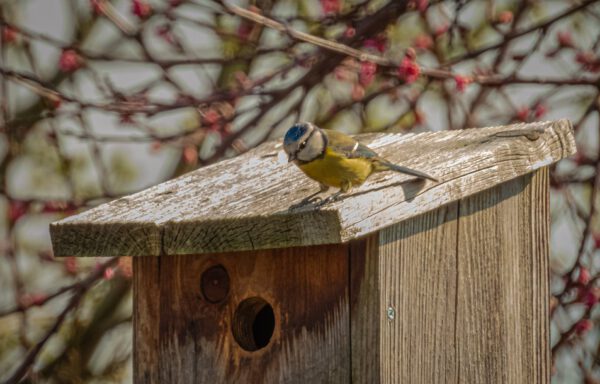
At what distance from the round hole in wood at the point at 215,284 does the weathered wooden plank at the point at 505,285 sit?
1.86 ft

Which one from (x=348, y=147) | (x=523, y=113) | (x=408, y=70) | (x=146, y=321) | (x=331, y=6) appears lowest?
(x=146, y=321)

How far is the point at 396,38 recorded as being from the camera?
4.29 m

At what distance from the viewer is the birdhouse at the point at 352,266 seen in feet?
6.74

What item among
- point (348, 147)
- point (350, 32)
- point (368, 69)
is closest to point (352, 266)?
point (348, 147)

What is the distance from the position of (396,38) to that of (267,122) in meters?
0.76

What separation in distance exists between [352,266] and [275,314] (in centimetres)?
26

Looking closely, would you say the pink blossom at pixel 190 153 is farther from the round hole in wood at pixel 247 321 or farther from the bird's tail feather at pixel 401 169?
the bird's tail feather at pixel 401 169

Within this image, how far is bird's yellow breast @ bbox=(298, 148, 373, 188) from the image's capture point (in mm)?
2184

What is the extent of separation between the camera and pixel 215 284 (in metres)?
2.38

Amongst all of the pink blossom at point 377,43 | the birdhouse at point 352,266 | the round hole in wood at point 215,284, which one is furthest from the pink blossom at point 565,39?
the round hole in wood at point 215,284

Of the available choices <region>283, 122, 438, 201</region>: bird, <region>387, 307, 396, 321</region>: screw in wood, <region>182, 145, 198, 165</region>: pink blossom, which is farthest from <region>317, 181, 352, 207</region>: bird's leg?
<region>182, 145, 198, 165</region>: pink blossom

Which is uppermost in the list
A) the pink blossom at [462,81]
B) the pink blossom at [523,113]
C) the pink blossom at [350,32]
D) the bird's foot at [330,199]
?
the pink blossom at [350,32]

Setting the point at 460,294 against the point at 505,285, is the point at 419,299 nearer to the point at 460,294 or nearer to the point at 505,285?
the point at 460,294

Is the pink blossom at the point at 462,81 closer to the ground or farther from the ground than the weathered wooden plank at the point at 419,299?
farther from the ground
